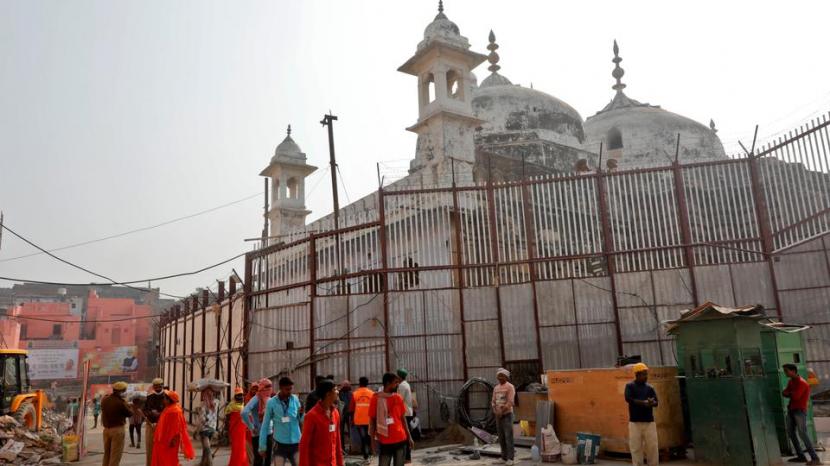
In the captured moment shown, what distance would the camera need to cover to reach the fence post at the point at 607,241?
12.1 metres

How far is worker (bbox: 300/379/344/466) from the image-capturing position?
5.14m

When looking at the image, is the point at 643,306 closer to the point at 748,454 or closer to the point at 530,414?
the point at 530,414

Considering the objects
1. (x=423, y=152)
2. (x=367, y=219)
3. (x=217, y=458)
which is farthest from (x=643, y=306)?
(x=423, y=152)

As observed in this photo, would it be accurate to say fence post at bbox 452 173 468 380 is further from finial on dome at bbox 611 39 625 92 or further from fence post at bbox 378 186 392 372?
finial on dome at bbox 611 39 625 92

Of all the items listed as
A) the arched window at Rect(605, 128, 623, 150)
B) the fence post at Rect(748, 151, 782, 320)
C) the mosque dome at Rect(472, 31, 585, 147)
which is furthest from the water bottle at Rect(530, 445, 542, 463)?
the arched window at Rect(605, 128, 623, 150)

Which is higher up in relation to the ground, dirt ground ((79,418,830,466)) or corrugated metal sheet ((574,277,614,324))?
corrugated metal sheet ((574,277,614,324))

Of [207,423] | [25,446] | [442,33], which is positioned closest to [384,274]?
[207,423]

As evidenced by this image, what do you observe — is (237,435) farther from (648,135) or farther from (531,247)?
(648,135)

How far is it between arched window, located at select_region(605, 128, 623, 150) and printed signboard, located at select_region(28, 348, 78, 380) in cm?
4449

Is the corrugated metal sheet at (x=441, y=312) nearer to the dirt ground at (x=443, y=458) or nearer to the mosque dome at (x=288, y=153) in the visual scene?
the dirt ground at (x=443, y=458)

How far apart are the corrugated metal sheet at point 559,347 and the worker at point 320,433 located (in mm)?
7827

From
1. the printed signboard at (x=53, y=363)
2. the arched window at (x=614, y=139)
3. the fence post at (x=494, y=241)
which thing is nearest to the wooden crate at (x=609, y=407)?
the fence post at (x=494, y=241)

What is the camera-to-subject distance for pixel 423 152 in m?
20.8

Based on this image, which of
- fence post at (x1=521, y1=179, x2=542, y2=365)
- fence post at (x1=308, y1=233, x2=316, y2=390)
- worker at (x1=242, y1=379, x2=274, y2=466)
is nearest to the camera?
worker at (x1=242, y1=379, x2=274, y2=466)
